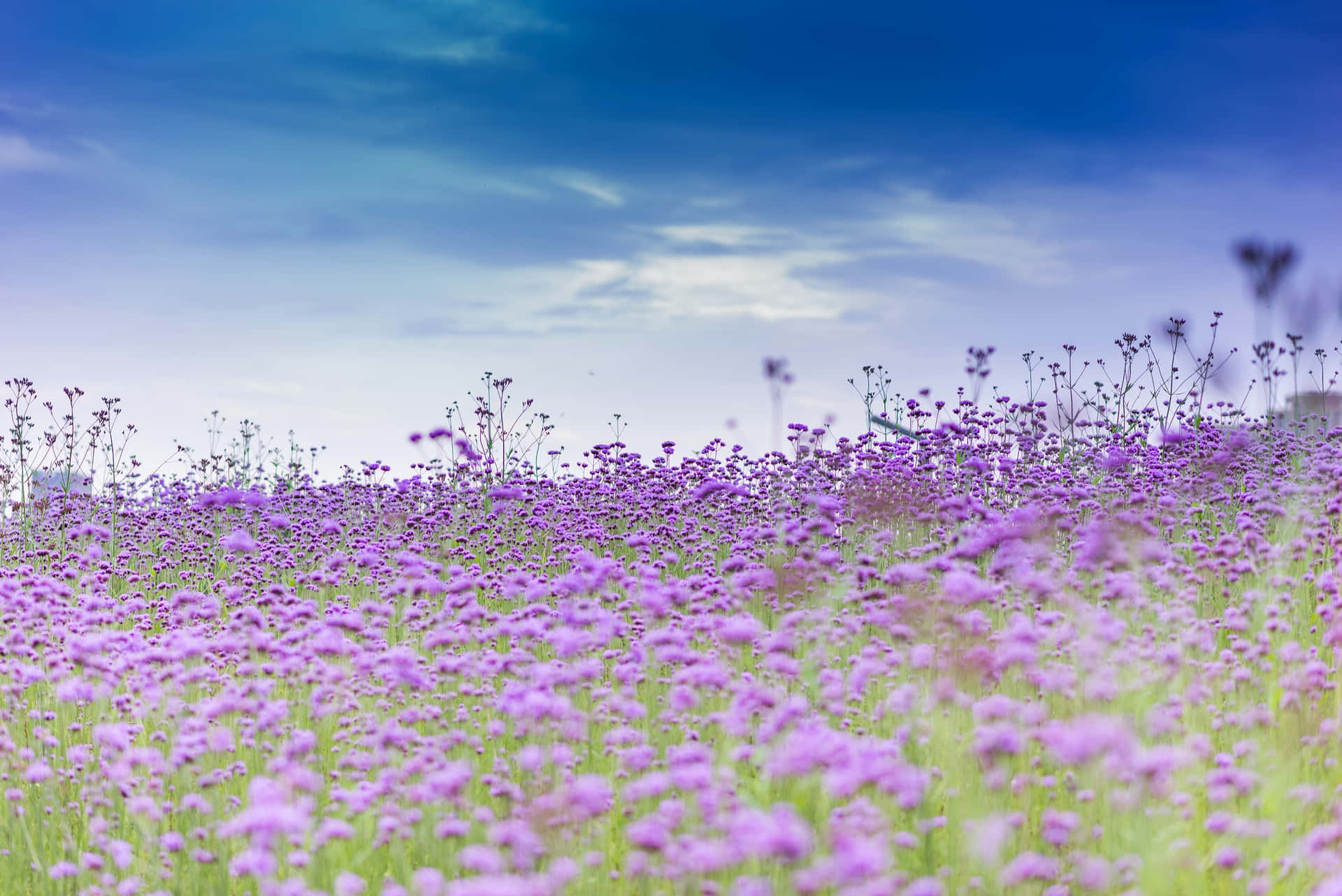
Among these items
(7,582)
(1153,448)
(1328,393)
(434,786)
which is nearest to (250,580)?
(7,582)

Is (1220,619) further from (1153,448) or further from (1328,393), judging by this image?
(1328,393)

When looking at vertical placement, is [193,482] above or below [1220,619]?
above

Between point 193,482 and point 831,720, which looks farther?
point 193,482

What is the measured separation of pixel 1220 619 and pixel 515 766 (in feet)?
16.0

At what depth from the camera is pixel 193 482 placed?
16.4 meters

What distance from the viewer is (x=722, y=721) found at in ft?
13.7

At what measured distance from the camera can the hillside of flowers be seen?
11.4 ft

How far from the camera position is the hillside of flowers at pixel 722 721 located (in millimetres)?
3486

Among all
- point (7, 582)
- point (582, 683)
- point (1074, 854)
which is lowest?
point (1074, 854)

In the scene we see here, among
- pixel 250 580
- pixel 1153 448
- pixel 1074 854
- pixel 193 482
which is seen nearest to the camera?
pixel 1074 854

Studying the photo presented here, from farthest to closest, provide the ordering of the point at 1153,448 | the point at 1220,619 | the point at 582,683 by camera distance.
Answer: the point at 1153,448
the point at 1220,619
the point at 582,683

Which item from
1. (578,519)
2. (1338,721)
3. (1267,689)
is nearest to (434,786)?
(1338,721)

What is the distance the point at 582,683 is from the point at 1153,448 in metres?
8.75

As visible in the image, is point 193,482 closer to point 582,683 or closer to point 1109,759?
point 582,683
